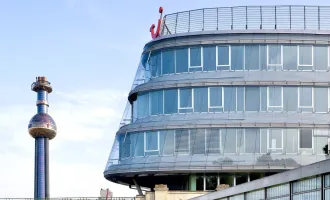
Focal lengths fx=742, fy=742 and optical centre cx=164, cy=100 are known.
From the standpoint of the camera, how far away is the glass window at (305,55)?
2472 inches

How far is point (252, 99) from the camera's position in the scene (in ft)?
204

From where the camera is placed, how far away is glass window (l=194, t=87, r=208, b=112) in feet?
206

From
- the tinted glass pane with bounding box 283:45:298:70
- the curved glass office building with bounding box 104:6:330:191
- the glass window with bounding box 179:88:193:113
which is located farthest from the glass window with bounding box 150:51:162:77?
the tinted glass pane with bounding box 283:45:298:70

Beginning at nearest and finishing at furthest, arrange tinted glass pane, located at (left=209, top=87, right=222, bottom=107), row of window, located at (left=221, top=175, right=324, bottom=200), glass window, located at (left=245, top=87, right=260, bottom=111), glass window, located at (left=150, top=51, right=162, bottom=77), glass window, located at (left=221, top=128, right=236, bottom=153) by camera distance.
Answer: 1. row of window, located at (left=221, top=175, right=324, bottom=200)
2. glass window, located at (left=221, top=128, right=236, bottom=153)
3. glass window, located at (left=245, top=87, right=260, bottom=111)
4. tinted glass pane, located at (left=209, top=87, right=222, bottom=107)
5. glass window, located at (left=150, top=51, right=162, bottom=77)

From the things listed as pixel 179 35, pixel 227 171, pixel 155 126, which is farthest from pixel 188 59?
pixel 227 171

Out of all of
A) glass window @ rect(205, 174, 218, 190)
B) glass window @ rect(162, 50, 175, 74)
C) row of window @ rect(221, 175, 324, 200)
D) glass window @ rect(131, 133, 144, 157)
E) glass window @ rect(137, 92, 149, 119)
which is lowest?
glass window @ rect(205, 174, 218, 190)

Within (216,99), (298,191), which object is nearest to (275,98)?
(216,99)

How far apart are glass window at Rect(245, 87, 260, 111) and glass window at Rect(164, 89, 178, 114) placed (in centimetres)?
609

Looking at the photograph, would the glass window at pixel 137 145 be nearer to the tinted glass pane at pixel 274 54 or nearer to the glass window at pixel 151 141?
the glass window at pixel 151 141

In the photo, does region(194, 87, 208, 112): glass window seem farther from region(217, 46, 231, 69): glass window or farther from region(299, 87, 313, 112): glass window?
region(299, 87, 313, 112): glass window

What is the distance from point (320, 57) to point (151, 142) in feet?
52.6

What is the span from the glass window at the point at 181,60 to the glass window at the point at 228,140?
673 centimetres

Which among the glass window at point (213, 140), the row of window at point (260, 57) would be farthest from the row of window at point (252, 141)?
the row of window at point (260, 57)

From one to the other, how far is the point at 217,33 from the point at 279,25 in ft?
18.9
